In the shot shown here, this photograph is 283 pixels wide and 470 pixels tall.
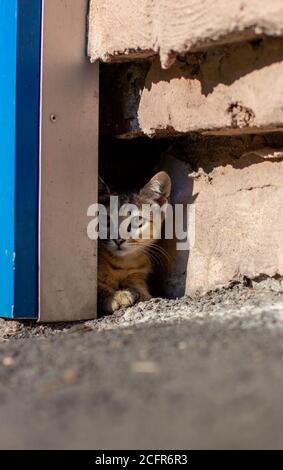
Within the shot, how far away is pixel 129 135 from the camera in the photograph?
4316mm

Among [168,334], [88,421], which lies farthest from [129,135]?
[88,421]

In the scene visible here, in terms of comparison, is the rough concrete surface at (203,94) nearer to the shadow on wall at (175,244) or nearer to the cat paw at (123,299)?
the shadow on wall at (175,244)

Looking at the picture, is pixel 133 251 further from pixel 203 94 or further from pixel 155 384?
pixel 155 384

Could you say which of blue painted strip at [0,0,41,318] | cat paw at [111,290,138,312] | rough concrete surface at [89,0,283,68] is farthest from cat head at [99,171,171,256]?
rough concrete surface at [89,0,283,68]

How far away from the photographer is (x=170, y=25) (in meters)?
3.35

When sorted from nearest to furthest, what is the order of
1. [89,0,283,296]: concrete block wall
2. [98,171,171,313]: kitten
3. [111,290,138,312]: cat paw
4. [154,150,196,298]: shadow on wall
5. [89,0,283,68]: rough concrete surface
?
[89,0,283,68]: rough concrete surface < [89,0,283,296]: concrete block wall < [111,290,138,312]: cat paw < [154,150,196,298]: shadow on wall < [98,171,171,313]: kitten

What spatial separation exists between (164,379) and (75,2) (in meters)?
2.28

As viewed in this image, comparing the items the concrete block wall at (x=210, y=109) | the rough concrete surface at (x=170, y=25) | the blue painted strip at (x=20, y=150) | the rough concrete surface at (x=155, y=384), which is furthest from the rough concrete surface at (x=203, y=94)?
the rough concrete surface at (x=155, y=384)

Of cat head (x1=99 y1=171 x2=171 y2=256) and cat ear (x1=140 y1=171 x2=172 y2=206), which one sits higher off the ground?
cat ear (x1=140 y1=171 x2=172 y2=206)

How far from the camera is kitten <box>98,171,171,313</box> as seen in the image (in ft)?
15.3

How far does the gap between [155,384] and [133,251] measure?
253cm

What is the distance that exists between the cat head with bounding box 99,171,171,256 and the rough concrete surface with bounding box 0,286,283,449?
1151 millimetres

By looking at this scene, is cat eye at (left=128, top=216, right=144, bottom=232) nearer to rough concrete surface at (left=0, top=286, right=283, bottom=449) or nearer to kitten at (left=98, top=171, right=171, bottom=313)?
kitten at (left=98, top=171, right=171, bottom=313)

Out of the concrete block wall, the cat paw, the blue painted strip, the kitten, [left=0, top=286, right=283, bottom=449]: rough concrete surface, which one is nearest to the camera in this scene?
[left=0, top=286, right=283, bottom=449]: rough concrete surface
